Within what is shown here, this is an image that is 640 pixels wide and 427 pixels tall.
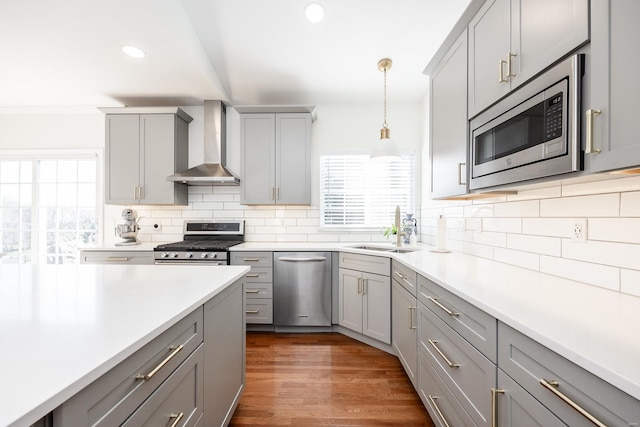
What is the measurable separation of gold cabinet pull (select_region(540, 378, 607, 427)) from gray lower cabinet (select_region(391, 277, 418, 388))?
1.12m

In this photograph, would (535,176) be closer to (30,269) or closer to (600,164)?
(600,164)

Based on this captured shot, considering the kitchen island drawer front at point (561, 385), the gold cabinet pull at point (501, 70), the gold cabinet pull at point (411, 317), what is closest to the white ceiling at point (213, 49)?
the gold cabinet pull at point (501, 70)

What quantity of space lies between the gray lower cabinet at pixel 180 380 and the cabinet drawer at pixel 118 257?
188 cm

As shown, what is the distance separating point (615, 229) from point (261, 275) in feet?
8.71

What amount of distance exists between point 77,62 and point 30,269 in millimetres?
2025

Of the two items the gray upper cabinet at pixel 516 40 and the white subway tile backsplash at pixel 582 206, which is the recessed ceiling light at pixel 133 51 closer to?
the gray upper cabinet at pixel 516 40

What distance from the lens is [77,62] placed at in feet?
8.33

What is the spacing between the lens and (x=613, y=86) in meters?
0.84

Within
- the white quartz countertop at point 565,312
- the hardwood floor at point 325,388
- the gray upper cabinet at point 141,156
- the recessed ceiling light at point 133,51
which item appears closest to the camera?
the white quartz countertop at point 565,312

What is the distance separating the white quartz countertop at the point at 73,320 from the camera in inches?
20.3

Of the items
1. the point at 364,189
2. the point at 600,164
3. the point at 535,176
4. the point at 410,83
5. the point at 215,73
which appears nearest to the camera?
the point at 600,164

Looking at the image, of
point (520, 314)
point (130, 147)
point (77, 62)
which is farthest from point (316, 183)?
point (520, 314)

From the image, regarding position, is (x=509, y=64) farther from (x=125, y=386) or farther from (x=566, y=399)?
(x=125, y=386)

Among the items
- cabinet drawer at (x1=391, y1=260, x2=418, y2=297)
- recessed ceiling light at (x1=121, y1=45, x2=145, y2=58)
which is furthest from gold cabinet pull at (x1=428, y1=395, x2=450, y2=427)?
recessed ceiling light at (x1=121, y1=45, x2=145, y2=58)
